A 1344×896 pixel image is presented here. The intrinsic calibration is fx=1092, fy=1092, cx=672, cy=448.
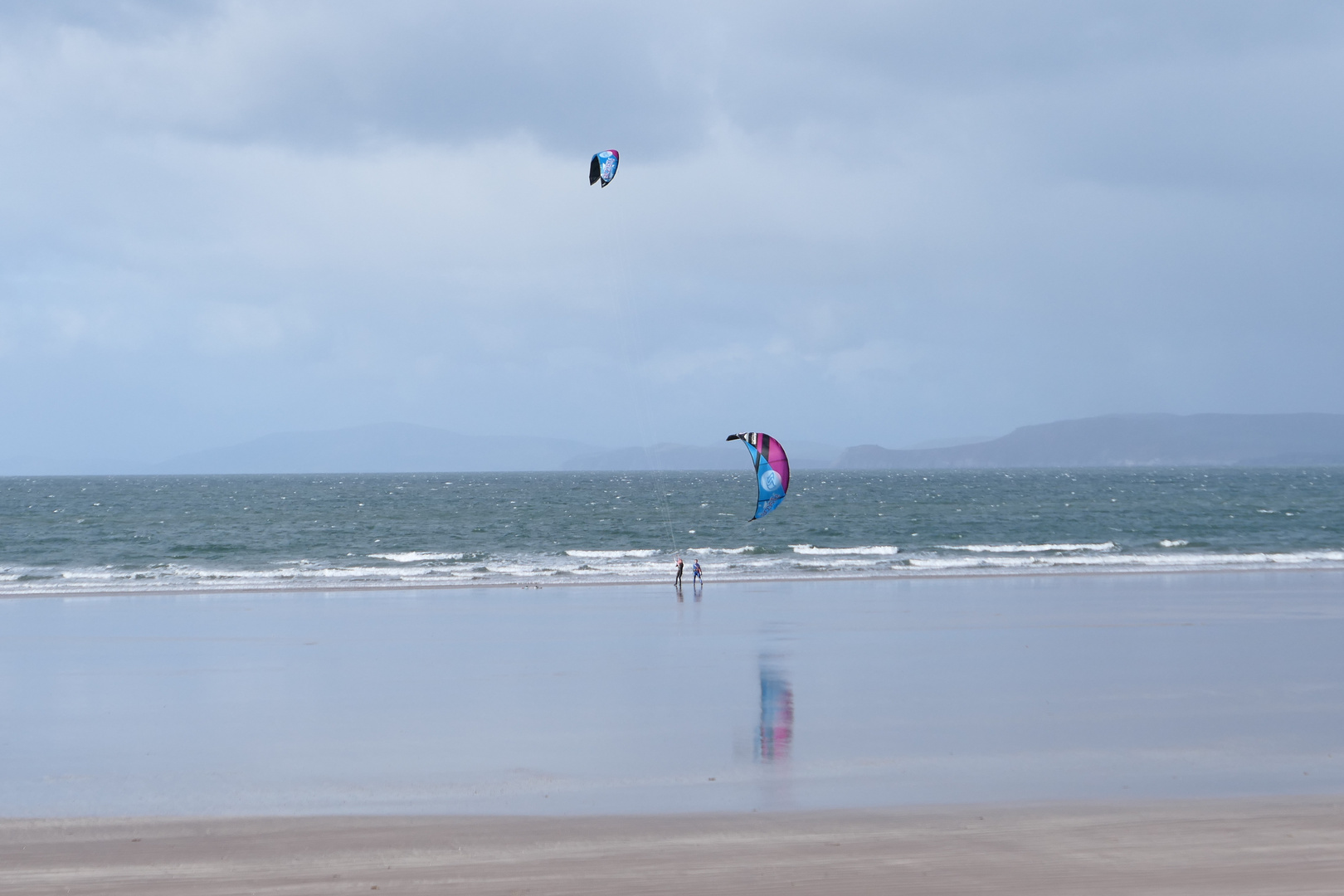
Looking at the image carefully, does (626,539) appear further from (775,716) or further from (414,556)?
(775,716)

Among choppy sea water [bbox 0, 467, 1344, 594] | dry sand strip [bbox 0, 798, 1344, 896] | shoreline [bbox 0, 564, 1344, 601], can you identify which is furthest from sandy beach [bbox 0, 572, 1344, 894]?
choppy sea water [bbox 0, 467, 1344, 594]

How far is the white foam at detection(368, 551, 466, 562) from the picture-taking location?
130 feet

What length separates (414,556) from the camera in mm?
41000

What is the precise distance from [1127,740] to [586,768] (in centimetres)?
599

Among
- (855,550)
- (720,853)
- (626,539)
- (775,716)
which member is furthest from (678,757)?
(626,539)

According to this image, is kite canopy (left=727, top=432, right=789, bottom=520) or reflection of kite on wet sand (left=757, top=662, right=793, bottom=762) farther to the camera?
kite canopy (left=727, top=432, right=789, bottom=520)

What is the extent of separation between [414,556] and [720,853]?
33.9m

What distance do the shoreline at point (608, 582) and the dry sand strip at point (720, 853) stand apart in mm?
19482

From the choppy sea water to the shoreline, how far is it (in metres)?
0.33

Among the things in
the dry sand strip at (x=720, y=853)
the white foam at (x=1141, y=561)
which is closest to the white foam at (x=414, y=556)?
the white foam at (x=1141, y=561)

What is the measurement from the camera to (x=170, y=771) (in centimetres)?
1110

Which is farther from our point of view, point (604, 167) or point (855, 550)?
point (855, 550)

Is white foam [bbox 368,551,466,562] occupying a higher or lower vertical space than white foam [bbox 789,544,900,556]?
lower

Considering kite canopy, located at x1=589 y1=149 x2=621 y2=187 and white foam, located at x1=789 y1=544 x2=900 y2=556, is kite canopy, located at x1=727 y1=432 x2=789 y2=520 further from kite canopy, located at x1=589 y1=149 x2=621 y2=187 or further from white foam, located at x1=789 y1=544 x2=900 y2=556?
white foam, located at x1=789 y1=544 x2=900 y2=556
